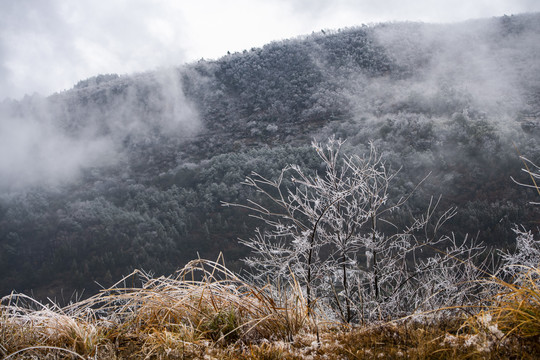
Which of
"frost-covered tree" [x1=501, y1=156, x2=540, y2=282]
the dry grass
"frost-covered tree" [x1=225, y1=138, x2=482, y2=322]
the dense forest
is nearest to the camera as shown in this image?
the dry grass

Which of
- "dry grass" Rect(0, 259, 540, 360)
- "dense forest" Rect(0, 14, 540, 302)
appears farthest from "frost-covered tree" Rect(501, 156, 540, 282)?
"dense forest" Rect(0, 14, 540, 302)

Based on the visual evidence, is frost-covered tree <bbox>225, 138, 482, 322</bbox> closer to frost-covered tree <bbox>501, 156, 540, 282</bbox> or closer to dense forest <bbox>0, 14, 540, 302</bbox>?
frost-covered tree <bbox>501, 156, 540, 282</bbox>

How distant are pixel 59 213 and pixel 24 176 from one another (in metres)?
11.3

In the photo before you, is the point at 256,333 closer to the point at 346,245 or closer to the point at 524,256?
the point at 346,245

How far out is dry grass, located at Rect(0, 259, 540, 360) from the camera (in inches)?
38.4

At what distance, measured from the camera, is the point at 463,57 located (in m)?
33.8

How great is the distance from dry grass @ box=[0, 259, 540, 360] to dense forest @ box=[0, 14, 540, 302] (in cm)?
1304

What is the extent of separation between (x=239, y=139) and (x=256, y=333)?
29876 mm

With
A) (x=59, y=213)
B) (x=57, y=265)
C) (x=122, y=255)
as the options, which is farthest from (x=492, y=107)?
(x=59, y=213)

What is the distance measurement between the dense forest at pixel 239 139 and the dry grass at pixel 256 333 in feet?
42.8

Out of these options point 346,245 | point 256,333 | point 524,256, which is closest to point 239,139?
point 524,256

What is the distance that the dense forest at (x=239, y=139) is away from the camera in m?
18.6

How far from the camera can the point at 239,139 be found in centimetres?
3077

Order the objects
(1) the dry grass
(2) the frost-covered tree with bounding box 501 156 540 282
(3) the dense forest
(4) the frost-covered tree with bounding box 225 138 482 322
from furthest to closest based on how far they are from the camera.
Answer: (3) the dense forest, (4) the frost-covered tree with bounding box 225 138 482 322, (2) the frost-covered tree with bounding box 501 156 540 282, (1) the dry grass
